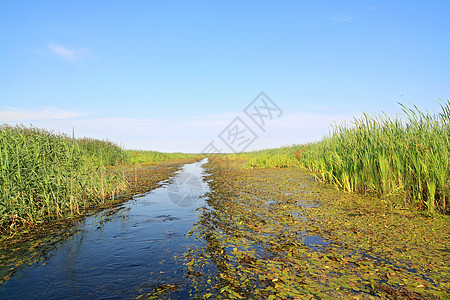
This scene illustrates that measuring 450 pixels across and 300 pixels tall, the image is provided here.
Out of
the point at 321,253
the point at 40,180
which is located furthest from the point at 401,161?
the point at 40,180

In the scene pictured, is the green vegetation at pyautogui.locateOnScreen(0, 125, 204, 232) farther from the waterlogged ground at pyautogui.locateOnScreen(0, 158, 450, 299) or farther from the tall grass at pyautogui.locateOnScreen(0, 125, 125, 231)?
the waterlogged ground at pyautogui.locateOnScreen(0, 158, 450, 299)

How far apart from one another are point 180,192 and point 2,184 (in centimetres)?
564

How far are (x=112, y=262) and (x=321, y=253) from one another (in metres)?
3.21

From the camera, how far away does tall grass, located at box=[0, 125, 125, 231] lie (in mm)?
5176

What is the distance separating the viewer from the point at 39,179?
Result: 226 inches

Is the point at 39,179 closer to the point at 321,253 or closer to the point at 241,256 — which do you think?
the point at 241,256

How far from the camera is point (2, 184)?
504cm

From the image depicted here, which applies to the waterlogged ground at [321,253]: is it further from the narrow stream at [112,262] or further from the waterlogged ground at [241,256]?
the narrow stream at [112,262]

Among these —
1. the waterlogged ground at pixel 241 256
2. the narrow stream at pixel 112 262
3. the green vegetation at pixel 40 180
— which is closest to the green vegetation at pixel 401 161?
the waterlogged ground at pixel 241 256

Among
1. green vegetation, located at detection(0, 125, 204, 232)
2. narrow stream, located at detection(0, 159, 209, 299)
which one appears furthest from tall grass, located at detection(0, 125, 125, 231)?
narrow stream, located at detection(0, 159, 209, 299)

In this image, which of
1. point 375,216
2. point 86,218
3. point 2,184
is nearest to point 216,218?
point 86,218

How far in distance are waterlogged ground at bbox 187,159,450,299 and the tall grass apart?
3619 mm

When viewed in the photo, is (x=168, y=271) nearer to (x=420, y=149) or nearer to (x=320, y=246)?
→ (x=320, y=246)

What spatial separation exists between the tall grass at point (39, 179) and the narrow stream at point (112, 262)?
37.5 inches
